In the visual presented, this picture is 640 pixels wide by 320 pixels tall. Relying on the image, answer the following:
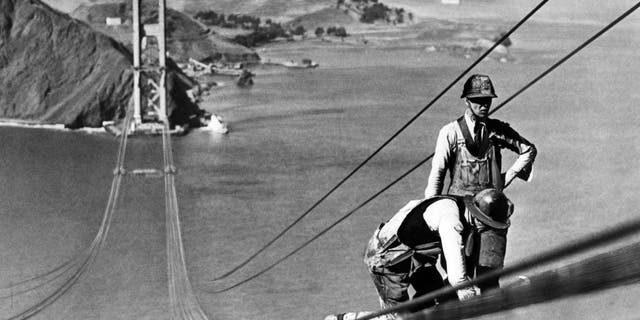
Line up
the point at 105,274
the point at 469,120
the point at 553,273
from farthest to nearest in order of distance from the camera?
the point at 105,274 → the point at 469,120 → the point at 553,273

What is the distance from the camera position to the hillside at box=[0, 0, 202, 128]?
26.5 feet

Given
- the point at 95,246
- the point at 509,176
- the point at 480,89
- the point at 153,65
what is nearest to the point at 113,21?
the point at 153,65

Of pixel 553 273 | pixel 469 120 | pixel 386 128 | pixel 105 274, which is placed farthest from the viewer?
pixel 386 128

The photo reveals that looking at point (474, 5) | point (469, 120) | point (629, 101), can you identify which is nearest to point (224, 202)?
point (474, 5)

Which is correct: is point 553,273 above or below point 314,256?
above

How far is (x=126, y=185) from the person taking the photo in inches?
321

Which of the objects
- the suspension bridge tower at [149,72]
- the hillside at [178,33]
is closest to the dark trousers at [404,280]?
the suspension bridge tower at [149,72]

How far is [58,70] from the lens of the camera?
816 cm

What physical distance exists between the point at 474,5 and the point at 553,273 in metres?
8.12

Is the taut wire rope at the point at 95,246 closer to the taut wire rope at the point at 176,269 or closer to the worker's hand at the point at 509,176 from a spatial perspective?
the taut wire rope at the point at 176,269

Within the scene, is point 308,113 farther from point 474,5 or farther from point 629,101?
point 629,101

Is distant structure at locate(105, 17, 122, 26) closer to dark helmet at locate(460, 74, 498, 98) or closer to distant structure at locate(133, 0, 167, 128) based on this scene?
distant structure at locate(133, 0, 167, 128)

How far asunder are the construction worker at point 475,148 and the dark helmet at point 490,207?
1.76ft

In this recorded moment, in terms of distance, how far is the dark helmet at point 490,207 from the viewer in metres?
2.44
